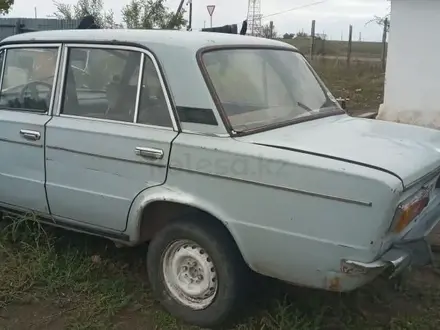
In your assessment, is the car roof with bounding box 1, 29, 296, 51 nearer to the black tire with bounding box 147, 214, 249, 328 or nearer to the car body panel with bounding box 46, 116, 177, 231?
the car body panel with bounding box 46, 116, 177, 231

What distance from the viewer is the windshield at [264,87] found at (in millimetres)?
3510

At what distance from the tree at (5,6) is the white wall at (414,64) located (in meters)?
13.6

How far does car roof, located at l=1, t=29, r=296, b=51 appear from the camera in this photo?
3639 mm

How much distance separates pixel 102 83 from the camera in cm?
390

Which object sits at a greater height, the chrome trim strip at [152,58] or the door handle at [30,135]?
the chrome trim strip at [152,58]

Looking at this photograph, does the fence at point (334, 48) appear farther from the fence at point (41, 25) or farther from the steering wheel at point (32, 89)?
the steering wheel at point (32, 89)

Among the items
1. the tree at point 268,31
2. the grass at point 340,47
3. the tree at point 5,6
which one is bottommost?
the grass at point 340,47

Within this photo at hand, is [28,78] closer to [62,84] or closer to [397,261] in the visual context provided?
[62,84]

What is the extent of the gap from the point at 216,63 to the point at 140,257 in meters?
1.70

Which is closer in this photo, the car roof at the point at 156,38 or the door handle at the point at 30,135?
the car roof at the point at 156,38

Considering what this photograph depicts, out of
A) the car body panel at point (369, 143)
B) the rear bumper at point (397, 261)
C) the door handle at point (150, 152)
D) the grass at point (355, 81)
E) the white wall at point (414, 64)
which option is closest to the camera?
the rear bumper at point (397, 261)

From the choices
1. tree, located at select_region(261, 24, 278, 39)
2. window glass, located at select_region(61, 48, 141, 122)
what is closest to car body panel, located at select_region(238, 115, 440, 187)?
window glass, located at select_region(61, 48, 141, 122)

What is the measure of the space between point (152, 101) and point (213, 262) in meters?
1.07

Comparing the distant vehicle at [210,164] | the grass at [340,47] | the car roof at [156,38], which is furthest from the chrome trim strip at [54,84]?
the grass at [340,47]
